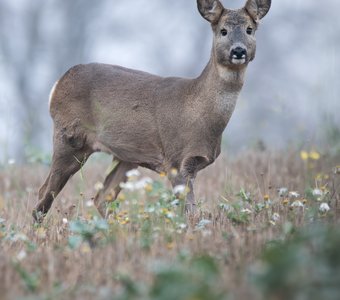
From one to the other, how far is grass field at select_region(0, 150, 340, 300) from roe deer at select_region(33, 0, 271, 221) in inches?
18.4

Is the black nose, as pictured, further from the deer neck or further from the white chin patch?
the deer neck

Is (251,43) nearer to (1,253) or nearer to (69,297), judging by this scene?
(1,253)

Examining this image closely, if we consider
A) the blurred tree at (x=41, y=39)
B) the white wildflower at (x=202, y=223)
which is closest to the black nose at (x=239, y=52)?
the white wildflower at (x=202, y=223)

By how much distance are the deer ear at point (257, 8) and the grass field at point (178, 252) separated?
148 centimetres

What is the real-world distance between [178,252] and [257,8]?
11.7ft

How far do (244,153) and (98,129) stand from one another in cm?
389

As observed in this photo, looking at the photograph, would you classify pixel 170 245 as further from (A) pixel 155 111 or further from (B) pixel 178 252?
(A) pixel 155 111

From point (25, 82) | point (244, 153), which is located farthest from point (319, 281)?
point (25, 82)

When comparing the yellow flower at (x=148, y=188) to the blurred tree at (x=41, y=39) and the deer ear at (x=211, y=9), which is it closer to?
the deer ear at (x=211, y=9)

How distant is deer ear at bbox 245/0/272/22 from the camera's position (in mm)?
8391

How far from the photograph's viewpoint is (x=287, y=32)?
35.2 m

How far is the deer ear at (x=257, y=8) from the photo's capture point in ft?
27.5

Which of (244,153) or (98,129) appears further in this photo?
(244,153)

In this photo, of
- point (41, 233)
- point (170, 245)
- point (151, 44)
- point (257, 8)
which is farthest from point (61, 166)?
point (151, 44)
